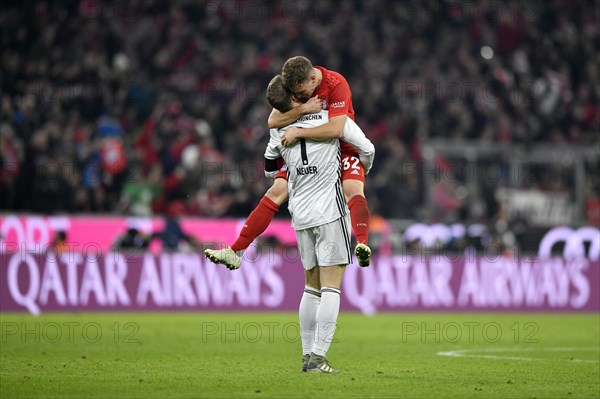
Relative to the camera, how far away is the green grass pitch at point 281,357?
24.8 feet

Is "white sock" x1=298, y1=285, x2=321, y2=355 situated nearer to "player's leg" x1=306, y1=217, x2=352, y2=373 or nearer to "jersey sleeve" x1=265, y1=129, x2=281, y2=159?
"player's leg" x1=306, y1=217, x2=352, y2=373

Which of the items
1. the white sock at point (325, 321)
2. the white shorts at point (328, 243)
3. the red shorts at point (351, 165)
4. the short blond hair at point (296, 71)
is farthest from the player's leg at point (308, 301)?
the short blond hair at point (296, 71)

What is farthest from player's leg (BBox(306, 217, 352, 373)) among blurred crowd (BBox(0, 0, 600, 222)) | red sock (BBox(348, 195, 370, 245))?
blurred crowd (BBox(0, 0, 600, 222))

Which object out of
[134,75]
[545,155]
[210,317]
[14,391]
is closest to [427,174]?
[545,155]

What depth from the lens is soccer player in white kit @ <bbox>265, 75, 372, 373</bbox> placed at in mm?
8594

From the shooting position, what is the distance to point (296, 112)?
8.72 m

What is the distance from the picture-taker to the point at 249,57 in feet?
81.2

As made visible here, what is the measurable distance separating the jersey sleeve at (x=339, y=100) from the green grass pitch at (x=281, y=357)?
2.10 meters

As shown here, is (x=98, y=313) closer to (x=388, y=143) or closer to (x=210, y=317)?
(x=210, y=317)

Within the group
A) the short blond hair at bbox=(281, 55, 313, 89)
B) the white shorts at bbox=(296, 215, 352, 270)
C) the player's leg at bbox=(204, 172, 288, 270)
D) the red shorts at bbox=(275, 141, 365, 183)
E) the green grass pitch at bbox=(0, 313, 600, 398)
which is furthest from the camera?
the player's leg at bbox=(204, 172, 288, 270)

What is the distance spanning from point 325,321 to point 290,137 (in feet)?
4.94

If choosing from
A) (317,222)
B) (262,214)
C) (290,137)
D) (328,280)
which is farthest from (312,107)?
(328,280)

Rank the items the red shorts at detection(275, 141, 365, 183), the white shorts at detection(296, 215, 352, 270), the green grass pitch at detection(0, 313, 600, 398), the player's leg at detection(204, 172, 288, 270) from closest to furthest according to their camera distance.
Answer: the green grass pitch at detection(0, 313, 600, 398) < the white shorts at detection(296, 215, 352, 270) < the red shorts at detection(275, 141, 365, 183) < the player's leg at detection(204, 172, 288, 270)

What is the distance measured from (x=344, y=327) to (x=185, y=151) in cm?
686
